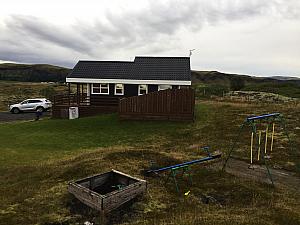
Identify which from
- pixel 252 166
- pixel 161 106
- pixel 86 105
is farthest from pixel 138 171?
pixel 86 105

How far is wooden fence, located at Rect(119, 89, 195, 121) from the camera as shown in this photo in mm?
23609

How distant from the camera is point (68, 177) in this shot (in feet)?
35.7

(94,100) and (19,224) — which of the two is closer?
(19,224)

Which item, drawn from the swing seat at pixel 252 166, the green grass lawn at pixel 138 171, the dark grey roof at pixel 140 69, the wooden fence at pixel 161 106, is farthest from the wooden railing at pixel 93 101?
the swing seat at pixel 252 166

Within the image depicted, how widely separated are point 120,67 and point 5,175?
65.9 ft

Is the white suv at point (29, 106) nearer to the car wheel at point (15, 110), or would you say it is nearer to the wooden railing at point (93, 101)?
the car wheel at point (15, 110)

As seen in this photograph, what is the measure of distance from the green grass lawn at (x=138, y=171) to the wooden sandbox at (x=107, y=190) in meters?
0.30

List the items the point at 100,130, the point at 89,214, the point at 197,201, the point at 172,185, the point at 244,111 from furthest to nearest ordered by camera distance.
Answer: the point at 244,111, the point at 100,130, the point at 172,185, the point at 197,201, the point at 89,214

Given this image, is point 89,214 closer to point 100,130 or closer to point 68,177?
point 68,177

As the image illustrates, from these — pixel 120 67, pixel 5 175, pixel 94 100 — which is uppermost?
pixel 120 67

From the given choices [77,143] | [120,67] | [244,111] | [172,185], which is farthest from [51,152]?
[244,111]

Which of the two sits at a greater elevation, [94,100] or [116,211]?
[94,100]

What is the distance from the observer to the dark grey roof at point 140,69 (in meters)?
28.5

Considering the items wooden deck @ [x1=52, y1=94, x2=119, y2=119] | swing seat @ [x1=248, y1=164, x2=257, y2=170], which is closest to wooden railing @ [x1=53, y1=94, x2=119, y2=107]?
wooden deck @ [x1=52, y1=94, x2=119, y2=119]
